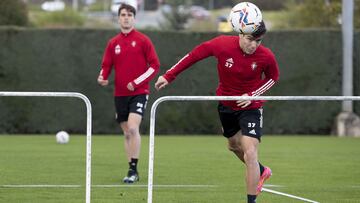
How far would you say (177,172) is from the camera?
13.4 meters

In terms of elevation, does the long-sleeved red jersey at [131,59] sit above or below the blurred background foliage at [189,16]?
below

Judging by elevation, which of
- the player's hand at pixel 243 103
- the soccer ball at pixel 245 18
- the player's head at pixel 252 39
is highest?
the soccer ball at pixel 245 18

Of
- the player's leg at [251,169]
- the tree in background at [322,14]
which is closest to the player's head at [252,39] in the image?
the player's leg at [251,169]

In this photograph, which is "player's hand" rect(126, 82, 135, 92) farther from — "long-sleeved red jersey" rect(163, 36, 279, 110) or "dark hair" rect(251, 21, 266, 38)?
"dark hair" rect(251, 21, 266, 38)

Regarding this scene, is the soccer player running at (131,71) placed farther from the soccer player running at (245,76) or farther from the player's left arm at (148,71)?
the soccer player running at (245,76)

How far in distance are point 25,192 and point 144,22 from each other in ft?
199

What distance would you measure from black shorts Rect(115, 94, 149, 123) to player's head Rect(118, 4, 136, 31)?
3.14 feet

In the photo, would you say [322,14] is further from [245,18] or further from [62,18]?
[62,18]

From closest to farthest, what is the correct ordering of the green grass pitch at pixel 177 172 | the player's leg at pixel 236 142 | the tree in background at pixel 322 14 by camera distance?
the player's leg at pixel 236 142 < the green grass pitch at pixel 177 172 < the tree in background at pixel 322 14

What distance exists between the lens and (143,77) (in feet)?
39.4

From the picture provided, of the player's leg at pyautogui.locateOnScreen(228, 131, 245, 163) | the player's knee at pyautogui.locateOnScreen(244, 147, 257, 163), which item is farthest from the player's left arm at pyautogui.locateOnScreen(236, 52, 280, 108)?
the player's leg at pyautogui.locateOnScreen(228, 131, 245, 163)

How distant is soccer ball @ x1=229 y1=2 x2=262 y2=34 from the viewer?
30.3ft

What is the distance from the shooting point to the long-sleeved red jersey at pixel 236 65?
371 inches

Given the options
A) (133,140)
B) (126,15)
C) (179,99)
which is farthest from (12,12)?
(179,99)
